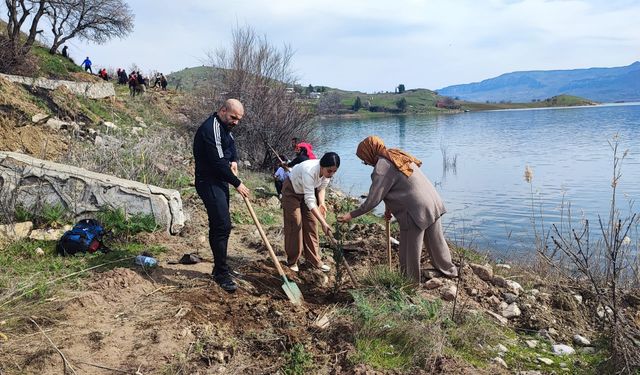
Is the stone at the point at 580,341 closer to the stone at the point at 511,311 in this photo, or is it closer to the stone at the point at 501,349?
the stone at the point at 511,311

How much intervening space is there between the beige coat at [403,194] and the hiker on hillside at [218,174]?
1.27 m

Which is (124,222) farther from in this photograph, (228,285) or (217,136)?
(217,136)

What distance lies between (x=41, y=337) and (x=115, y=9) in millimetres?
32598

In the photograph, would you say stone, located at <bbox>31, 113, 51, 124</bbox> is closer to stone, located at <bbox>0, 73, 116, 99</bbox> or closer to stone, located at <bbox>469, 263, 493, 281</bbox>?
stone, located at <bbox>0, 73, 116, 99</bbox>

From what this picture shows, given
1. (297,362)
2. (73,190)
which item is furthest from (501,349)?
(73,190)

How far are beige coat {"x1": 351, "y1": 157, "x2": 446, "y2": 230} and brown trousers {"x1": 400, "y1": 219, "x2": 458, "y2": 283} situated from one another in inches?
4.5

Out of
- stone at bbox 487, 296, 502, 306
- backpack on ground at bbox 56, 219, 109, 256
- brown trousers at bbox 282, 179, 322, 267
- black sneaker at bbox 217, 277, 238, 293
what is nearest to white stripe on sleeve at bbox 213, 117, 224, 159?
brown trousers at bbox 282, 179, 322, 267

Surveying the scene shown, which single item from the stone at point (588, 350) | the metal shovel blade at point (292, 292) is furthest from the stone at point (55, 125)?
the stone at point (588, 350)

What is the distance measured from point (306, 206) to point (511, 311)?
7.88ft

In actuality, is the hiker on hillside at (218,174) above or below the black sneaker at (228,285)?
above

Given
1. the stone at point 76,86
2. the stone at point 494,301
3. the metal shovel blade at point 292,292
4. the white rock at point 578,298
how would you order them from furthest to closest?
1. the stone at point 76,86
2. the white rock at point 578,298
3. the stone at point 494,301
4. the metal shovel blade at point 292,292

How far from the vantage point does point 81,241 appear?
584 centimetres

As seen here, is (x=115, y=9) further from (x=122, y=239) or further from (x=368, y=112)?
(x=368, y=112)

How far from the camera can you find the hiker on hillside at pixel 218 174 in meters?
4.71
